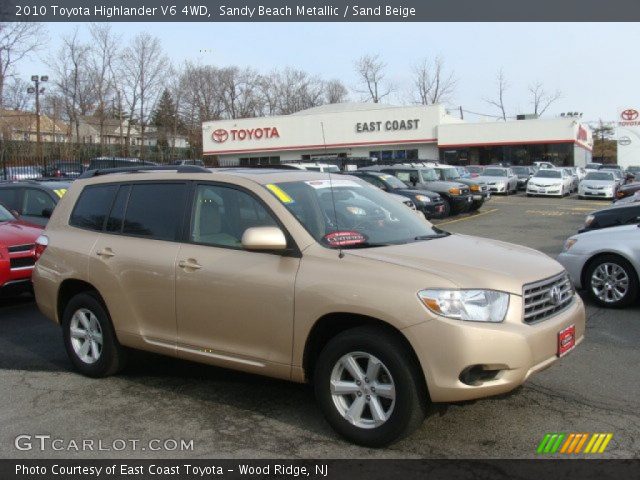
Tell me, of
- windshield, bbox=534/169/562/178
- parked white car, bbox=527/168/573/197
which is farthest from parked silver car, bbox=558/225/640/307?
windshield, bbox=534/169/562/178

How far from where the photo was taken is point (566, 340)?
428cm

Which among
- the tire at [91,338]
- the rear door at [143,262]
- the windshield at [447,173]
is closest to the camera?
the rear door at [143,262]

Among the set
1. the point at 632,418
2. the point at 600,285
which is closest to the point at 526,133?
the point at 600,285

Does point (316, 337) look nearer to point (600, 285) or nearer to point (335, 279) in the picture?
point (335, 279)

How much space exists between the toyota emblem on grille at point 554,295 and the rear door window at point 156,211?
2.78 m

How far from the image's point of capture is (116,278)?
5363 mm

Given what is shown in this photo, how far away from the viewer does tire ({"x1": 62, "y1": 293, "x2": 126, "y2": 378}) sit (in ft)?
18.2

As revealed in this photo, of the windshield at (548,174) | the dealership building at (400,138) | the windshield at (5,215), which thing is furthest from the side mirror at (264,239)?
the dealership building at (400,138)

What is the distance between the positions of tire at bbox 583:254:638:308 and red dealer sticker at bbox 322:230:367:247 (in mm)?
4715

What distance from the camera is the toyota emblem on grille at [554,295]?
169 inches

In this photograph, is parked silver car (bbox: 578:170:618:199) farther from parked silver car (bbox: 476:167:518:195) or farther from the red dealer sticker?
the red dealer sticker

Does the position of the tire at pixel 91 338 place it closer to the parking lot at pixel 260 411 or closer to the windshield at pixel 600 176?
the parking lot at pixel 260 411

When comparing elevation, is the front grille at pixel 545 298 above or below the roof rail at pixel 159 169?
below

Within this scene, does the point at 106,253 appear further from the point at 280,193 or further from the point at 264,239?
the point at 264,239
